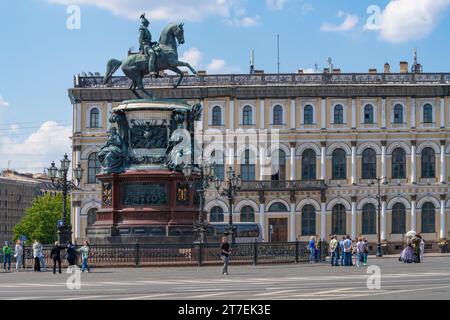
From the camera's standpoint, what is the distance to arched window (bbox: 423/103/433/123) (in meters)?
91.9

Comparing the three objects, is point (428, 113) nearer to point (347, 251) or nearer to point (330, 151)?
point (330, 151)

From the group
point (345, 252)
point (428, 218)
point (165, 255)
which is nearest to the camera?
point (165, 255)

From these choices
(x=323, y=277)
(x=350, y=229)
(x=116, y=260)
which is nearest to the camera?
(x=323, y=277)

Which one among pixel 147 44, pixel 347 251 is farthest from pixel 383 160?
pixel 147 44

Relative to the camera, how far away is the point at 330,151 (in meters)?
92.1

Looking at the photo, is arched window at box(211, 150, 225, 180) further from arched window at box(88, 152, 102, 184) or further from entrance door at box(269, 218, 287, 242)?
arched window at box(88, 152, 102, 184)

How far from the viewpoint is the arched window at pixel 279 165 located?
9206cm

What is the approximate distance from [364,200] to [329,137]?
6304 mm

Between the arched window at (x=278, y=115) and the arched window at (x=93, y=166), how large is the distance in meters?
16.3

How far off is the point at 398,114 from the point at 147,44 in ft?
160

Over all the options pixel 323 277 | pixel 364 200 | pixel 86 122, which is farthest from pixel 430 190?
pixel 323 277

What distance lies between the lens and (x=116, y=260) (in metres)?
42.2

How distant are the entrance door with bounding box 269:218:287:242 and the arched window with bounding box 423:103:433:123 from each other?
15202 millimetres
